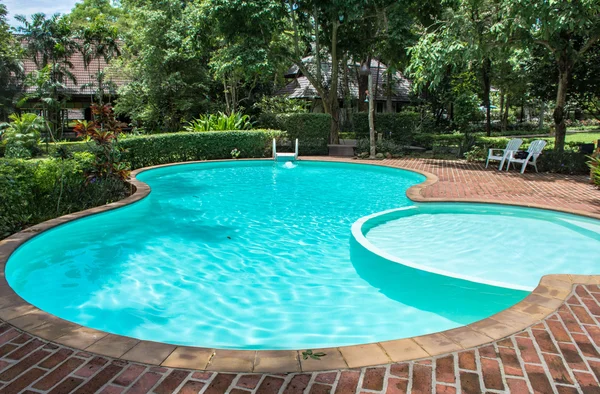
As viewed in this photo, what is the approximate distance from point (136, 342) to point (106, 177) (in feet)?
21.1

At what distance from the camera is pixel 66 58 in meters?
24.0

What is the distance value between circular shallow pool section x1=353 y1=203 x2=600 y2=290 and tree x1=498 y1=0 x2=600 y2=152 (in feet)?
18.5

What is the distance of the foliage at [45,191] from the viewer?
602 centimetres

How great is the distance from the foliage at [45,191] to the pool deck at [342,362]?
3.14m

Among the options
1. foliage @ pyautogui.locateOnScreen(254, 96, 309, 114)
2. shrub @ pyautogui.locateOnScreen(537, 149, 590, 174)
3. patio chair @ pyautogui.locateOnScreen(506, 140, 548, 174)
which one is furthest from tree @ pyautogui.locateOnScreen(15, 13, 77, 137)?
shrub @ pyautogui.locateOnScreen(537, 149, 590, 174)

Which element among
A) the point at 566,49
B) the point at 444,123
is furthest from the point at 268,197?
the point at 444,123

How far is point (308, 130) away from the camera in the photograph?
17.7 m

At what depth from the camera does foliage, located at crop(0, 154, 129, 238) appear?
6.02 meters

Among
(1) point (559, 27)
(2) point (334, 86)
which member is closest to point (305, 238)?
(1) point (559, 27)

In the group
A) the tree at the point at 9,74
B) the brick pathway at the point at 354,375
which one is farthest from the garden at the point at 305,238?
the tree at the point at 9,74

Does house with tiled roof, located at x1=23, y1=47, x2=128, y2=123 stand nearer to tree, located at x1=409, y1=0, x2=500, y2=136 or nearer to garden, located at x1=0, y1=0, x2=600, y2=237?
garden, located at x1=0, y1=0, x2=600, y2=237

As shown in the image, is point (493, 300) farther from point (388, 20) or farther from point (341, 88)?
point (341, 88)

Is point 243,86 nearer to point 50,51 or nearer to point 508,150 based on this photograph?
point 50,51

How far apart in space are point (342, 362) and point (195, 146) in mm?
14056
